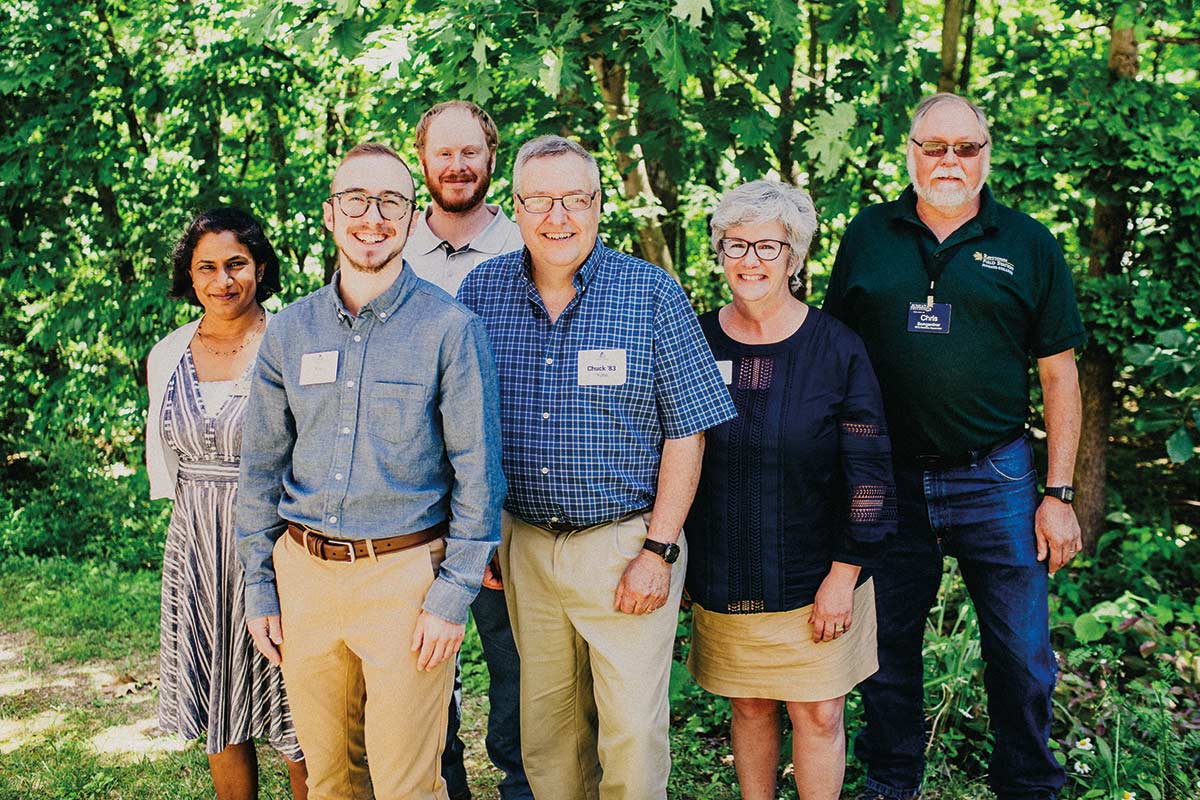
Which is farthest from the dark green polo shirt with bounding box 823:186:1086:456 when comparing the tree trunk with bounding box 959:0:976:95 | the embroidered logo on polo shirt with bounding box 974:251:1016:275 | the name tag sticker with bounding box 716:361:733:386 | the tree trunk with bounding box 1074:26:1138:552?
the tree trunk with bounding box 959:0:976:95

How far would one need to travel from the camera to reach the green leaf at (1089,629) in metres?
3.84

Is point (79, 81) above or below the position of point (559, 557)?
above

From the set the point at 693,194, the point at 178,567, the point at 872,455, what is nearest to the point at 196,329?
the point at 178,567

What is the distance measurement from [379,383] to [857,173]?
3.30m

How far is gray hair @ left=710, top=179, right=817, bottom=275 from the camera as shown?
252 cm

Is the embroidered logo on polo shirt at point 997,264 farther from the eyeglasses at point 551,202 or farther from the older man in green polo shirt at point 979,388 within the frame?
the eyeglasses at point 551,202

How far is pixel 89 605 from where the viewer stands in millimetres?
5516

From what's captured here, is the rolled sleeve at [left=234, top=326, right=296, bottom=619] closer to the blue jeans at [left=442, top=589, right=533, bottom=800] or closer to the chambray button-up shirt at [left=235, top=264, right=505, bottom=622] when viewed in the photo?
the chambray button-up shirt at [left=235, top=264, right=505, bottom=622]

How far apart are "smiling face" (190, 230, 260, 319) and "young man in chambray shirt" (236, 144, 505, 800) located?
45 cm

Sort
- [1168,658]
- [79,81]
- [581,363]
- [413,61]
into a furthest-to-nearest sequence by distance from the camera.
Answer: [79,81] < [1168,658] < [413,61] < [581,363]

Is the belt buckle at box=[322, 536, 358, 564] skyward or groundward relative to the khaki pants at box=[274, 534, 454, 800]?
skyward

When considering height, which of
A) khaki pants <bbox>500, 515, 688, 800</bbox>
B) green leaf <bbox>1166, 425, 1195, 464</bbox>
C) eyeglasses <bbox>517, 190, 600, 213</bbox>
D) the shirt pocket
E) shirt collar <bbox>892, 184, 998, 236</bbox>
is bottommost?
khaki pants <bbox>500, 515, 688, 800</bbox>

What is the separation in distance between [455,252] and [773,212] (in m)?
1.13

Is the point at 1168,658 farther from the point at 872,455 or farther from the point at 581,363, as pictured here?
the point at 581,363
